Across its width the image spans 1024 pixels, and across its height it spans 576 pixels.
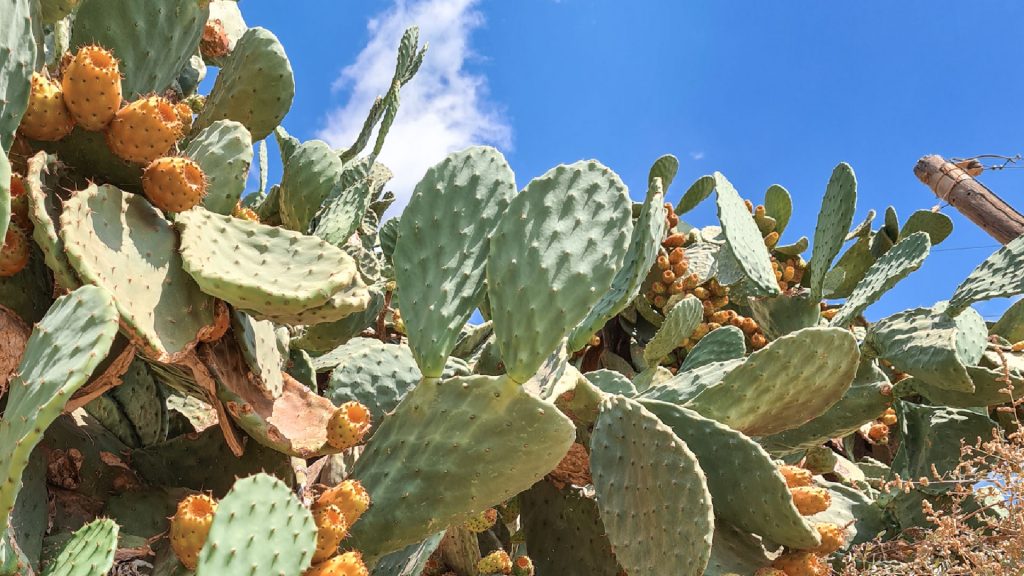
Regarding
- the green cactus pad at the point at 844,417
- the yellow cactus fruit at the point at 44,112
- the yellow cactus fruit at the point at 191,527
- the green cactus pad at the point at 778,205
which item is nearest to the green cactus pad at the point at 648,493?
the yellow cactus fruit at the point at 191,527

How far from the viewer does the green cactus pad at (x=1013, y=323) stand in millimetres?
3086

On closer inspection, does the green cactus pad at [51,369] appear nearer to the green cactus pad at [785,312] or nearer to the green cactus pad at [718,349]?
the green cactus pad at [718,349]

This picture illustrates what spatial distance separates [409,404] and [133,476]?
0.54m

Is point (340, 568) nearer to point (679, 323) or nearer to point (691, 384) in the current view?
point (691, 384)

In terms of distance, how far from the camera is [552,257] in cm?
143

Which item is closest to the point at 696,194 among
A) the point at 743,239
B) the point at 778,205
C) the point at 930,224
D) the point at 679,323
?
the point at 778,205

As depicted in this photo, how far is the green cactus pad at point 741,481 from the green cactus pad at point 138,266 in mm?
921

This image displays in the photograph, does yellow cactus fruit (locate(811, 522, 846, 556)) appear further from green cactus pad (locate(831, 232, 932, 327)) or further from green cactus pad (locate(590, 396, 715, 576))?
green cactus pad (locate(831, 232, 932, 327))

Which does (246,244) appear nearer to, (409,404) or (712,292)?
(409,404)

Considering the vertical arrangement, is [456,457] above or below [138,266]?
below

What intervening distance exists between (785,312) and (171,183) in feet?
7.54

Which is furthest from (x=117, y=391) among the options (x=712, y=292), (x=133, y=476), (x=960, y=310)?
(x=712, y=292)

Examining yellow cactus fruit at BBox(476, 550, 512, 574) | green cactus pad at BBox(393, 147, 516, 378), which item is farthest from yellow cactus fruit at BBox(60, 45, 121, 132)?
yellow cactus fruit at BBox(476, 550, 512, 574)

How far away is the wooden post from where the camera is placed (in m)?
4.47
